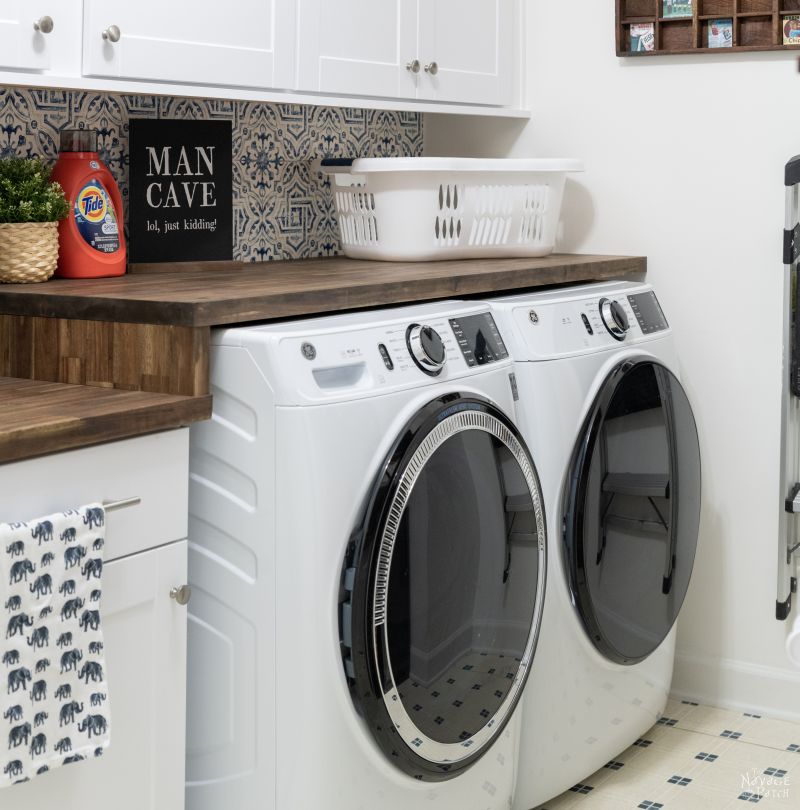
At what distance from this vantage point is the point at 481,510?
6.29 feet

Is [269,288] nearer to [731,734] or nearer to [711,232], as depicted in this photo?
[711,232]

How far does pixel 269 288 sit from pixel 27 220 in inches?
17.5

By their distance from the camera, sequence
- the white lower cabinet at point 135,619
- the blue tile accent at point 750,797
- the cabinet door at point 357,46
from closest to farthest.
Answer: the white lower cabinet at point 135,619, the cabinet door at point 357,46, the blue tile accent at point 750,797

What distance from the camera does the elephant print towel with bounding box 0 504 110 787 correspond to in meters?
1.43

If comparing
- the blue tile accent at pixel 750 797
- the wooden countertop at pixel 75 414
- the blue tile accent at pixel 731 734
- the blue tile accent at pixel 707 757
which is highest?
the wooden countertop at pixel 75 414

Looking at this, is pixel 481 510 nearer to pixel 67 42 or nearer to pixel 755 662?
pixel 67 42

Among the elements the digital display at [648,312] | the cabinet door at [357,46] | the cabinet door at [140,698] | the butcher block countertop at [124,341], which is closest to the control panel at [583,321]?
the digital display at [648,312]

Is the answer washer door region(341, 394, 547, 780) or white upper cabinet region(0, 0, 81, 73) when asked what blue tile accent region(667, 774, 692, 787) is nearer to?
washer door region(341, 394, 547, 780)

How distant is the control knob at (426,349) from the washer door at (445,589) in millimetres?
76

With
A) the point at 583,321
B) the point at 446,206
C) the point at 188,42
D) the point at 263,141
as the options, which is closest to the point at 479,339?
the point at 583,321

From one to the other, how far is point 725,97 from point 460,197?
682 millimetres

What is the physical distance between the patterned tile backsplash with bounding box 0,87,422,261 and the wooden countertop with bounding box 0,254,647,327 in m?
0.16

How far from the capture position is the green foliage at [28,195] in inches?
77.8

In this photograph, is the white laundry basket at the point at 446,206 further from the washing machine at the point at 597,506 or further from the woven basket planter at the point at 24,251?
the woven basket planter at the point at 24,251
